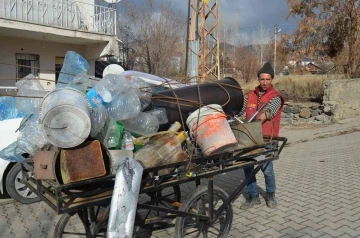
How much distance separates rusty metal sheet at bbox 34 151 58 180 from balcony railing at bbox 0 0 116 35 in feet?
28.8

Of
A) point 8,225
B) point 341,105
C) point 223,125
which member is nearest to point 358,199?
point 223,125

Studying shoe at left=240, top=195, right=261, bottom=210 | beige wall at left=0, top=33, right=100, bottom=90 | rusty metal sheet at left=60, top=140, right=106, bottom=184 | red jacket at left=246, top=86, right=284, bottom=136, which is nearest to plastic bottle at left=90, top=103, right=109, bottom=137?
rusty metal sheet at left=60, top=140, right=106, bottom=184

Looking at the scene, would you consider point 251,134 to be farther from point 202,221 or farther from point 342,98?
point 342,98

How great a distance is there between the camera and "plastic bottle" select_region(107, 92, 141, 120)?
2967 millimetres

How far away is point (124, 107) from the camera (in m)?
2.99

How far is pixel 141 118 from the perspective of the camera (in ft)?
10.5

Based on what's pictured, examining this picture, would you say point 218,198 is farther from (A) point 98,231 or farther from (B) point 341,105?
(B) point 341,105

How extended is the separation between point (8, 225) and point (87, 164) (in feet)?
8.26

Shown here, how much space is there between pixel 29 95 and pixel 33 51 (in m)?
9.64

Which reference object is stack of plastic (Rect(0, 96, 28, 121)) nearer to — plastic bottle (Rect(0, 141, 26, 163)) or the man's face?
plastic bottle (Rect(0, 141, 26, 163))

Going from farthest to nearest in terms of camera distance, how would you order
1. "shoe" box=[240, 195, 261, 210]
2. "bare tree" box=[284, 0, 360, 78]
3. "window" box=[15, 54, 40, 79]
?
"bare tree" box=[284, 0, 360, 78] → "window" box=[15, 54, 40, 79] → "shoe" box=[240, 195, 261, 210]

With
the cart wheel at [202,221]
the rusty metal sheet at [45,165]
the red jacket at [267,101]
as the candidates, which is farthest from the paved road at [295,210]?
the rusty metal sheet at [45,165]

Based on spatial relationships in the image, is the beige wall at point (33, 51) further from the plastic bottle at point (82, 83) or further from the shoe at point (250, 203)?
the plastic bottle at point (82, 83)

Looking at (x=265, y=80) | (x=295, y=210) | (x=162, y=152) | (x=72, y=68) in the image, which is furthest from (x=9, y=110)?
(x=295, y=210)
